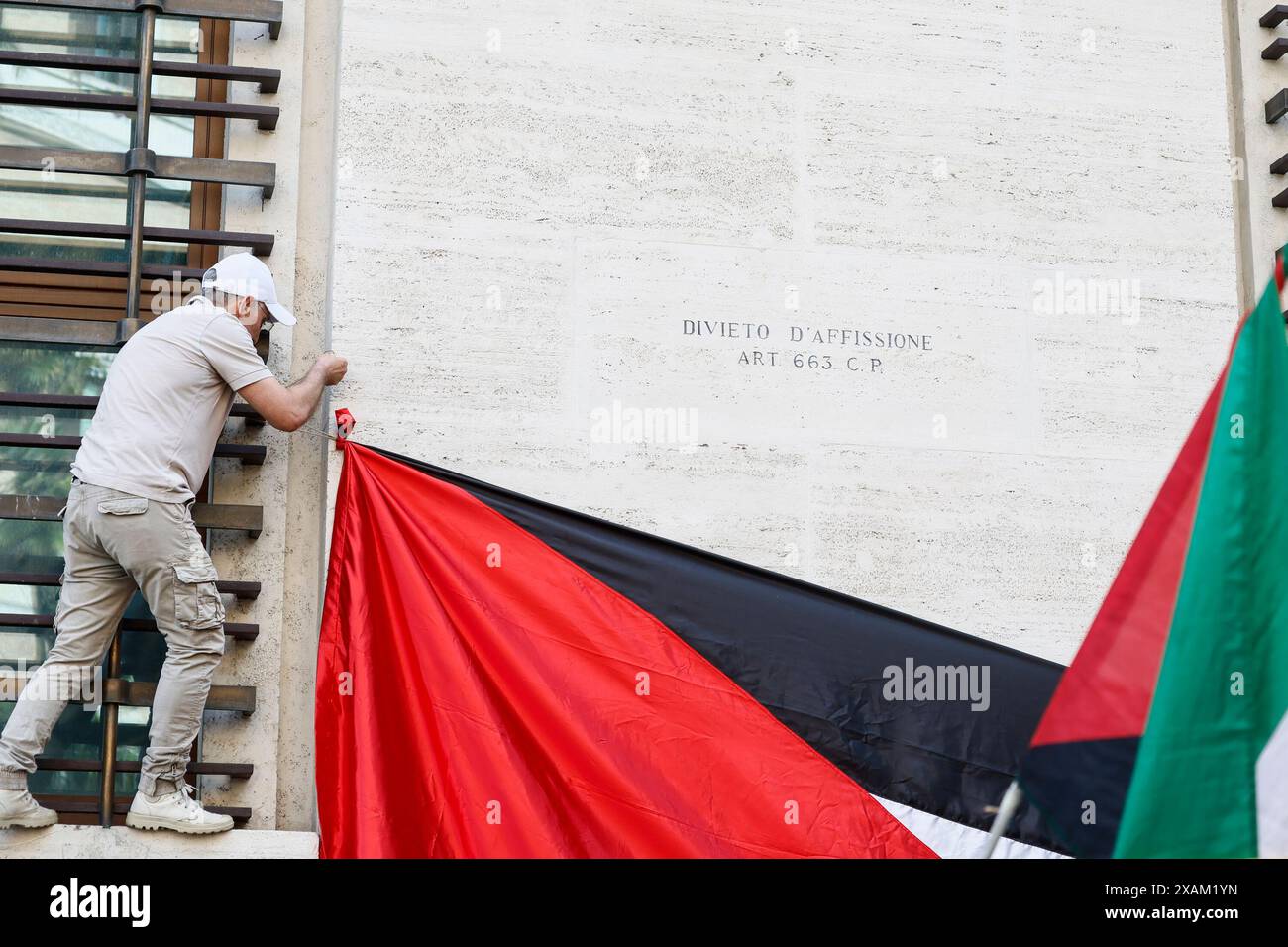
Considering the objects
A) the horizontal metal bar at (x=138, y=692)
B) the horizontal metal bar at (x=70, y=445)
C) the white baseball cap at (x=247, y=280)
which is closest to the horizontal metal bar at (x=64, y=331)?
the horizontal metal bar at (x=70, y=445)

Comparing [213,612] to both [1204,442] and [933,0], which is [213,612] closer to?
[1204,442]

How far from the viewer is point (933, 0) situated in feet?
20.1

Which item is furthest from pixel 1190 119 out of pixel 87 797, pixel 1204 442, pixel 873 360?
pixel 87 797

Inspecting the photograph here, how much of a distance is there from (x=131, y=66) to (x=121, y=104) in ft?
→ 0.44

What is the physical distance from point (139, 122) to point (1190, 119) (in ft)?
12.3

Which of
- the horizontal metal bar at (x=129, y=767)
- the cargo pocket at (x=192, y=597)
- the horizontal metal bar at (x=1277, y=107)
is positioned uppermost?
the horizontal metal bar at (x=1277, y=107)

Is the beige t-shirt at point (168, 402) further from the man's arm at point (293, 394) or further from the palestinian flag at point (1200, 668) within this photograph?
the palestinian flag at point (1200, 668)

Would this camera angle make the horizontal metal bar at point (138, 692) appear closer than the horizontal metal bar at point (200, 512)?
Yes

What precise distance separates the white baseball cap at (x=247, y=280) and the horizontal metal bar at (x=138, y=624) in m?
0.93

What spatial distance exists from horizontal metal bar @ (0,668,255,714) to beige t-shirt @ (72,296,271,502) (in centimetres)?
62

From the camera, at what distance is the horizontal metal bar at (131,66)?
539 centimetres

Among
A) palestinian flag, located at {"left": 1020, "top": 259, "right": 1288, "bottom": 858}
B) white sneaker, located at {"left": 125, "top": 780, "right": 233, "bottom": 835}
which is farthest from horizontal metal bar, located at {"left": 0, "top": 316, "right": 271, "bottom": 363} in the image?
palestinian flag, located at {"left": 1020, "top": 259, "right": 1288, "bottom": 858}

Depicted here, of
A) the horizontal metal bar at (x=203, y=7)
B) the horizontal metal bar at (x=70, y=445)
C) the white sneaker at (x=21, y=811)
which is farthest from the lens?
the horizontal metal bar at (x=203, y=7)

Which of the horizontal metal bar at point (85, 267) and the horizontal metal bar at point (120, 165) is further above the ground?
the horizontal metal bar at point (120, 165)
